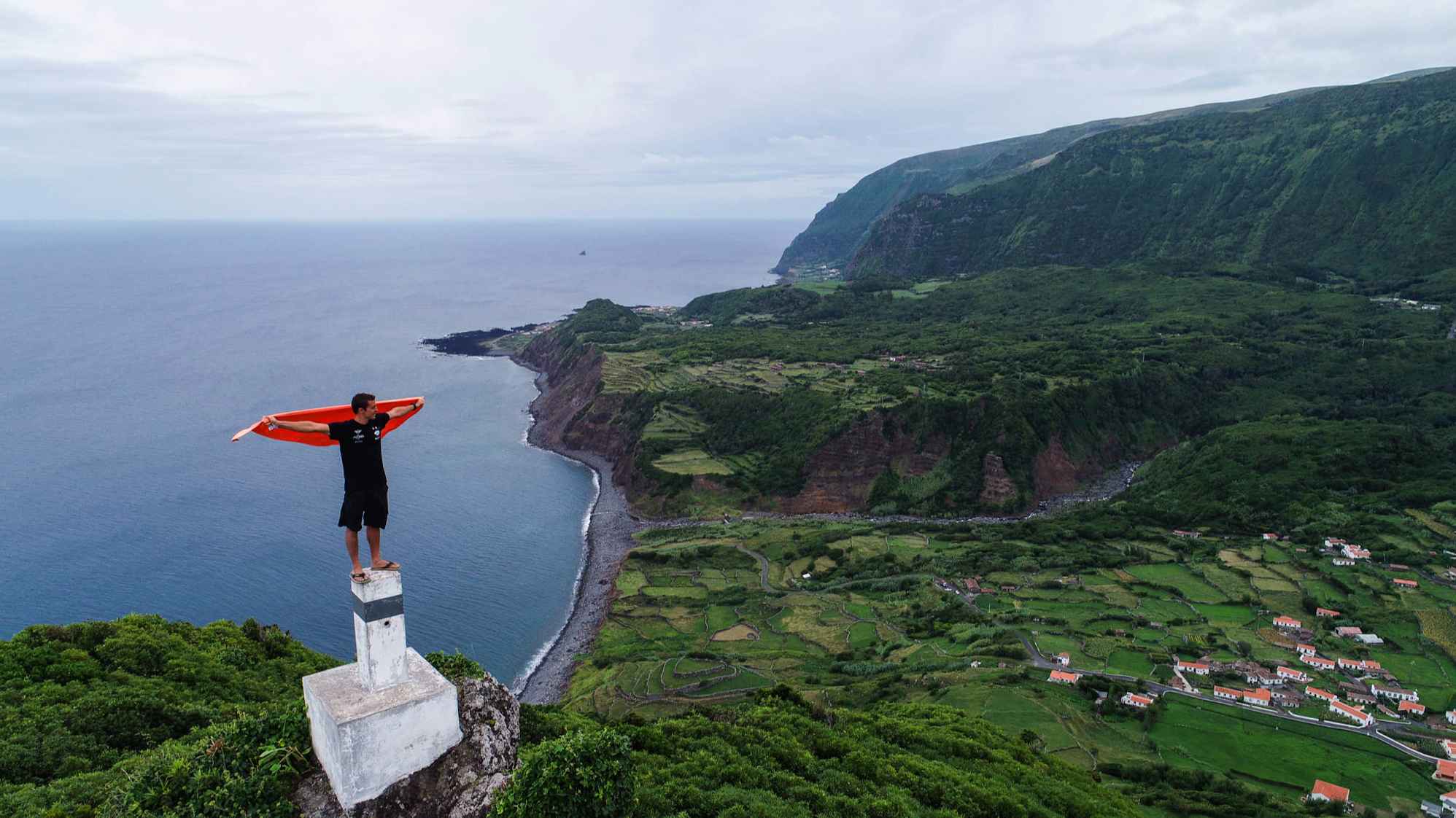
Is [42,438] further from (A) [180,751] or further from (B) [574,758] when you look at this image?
(B) [574,758]

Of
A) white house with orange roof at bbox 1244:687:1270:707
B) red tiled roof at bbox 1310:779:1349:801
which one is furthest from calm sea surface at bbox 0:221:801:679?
red tiled roof at bbox 1310:779:1349:801

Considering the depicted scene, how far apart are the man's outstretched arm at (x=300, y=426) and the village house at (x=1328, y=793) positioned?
31745mm

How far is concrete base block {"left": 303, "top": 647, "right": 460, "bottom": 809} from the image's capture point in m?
11.3

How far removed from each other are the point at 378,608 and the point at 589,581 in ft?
161

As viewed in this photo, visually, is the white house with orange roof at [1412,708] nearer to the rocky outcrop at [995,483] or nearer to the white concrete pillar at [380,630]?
the rocky outcrop at [995,483]

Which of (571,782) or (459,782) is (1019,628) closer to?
(571,782)

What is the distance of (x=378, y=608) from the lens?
11.5 m

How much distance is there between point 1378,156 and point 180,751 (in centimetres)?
19308

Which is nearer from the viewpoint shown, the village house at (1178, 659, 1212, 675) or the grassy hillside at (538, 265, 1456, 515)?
the village house at (1178, 659, 1212, 675)

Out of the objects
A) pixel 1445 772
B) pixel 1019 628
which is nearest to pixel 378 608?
pixel 1445 772

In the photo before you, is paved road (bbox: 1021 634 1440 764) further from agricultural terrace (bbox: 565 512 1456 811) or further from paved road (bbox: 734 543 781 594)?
paved road (bbox: 734 543 781 594)

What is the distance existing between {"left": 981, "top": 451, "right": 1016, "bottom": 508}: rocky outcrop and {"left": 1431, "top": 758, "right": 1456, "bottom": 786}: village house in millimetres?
42746

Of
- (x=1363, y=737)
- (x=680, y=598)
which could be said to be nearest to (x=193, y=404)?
(x=680, y=598)

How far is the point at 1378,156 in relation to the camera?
483ft
